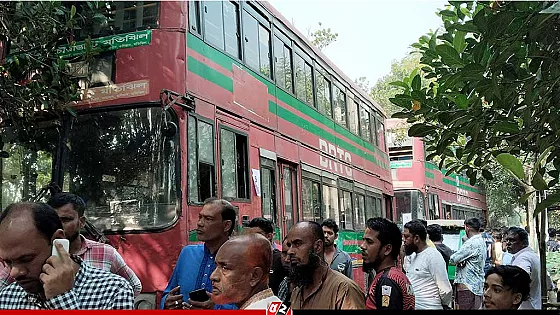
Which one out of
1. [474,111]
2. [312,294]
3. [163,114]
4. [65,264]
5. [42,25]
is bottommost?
[312,294]

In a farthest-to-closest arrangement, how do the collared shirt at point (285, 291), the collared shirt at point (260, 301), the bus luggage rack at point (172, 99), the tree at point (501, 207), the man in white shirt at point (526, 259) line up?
the tree at point (501, 207)
the bus luggage rack at point (172, 99)
the man in white shirt at point (526, 259)
the collared shirt at point (285, 291)
the collared shirt at point (260, 301)

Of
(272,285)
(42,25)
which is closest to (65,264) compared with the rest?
(272,285)

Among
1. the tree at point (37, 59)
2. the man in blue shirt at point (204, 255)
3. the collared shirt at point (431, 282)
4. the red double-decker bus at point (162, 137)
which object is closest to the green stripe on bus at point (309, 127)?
the red double-decker bus at point (162, 137)

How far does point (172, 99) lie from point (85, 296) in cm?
347

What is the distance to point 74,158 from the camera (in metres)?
5.25

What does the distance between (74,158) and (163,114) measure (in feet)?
2.94

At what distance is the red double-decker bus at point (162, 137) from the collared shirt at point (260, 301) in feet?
9.07

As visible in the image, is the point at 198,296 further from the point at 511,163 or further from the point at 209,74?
the point at 209,74

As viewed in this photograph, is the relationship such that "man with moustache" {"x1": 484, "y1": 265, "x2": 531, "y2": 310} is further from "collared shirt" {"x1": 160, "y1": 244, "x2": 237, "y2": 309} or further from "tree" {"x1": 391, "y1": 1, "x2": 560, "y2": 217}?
"collared shirt" {"x1": 160, "y1": 244, "x2": 237, "y2": 309}

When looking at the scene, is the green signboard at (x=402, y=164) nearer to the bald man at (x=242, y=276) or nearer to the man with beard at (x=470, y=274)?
the man with beard at (x=470, y=274)

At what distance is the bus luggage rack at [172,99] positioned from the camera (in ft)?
16.9

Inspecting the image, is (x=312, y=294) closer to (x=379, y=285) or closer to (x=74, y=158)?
(x=379, y=285)

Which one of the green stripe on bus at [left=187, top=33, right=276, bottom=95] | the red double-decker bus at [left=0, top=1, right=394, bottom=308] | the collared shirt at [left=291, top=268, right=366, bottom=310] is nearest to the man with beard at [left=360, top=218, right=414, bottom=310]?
the collared shirt at [left=291, top=268, right=366, bottom=310]

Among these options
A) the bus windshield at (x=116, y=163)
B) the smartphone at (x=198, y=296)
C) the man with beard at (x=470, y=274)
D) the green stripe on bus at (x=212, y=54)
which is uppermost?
the green stripe on bus at (x=212, y=54)
